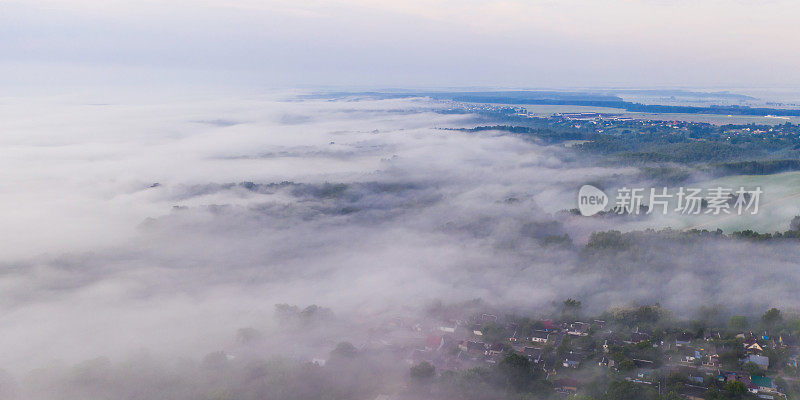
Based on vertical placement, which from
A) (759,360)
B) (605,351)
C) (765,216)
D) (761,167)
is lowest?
(605,351)

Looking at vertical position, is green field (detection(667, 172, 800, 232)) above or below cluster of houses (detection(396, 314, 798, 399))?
above

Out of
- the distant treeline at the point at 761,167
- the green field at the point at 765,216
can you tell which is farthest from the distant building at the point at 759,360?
the distant treeline at the point at 761,167

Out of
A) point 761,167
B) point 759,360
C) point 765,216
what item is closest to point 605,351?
point 759,360

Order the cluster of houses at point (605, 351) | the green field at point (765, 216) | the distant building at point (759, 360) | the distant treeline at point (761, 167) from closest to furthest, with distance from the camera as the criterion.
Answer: the cluster of houses at point (605, 351)
the distant building at point (759, 360)
the green field at point (765, 216)
the distant treeline at point (761, 167)

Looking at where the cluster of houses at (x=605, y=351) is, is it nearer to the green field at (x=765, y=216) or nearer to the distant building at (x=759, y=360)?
the distant building at (x=759, y=360)

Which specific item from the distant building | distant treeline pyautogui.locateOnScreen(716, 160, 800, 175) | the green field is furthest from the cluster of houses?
distant treeline pyautogui.locateOnScreen(716, 160, 800, 175)

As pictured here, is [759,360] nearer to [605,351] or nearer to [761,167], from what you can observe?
[605,351]

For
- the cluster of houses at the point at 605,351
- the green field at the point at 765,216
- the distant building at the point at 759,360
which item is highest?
the green field at the point at 765,216

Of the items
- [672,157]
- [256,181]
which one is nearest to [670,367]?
[256,181]

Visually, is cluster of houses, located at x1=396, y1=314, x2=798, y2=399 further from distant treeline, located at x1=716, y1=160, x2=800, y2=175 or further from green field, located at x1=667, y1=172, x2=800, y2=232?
distant treeline, located at x1=716, y1=160, x2=800, y2=175

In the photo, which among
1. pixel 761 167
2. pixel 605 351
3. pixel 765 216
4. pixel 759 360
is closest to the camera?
pixel 759 360

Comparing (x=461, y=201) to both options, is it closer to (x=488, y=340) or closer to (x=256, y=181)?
(x=256, y=181)
